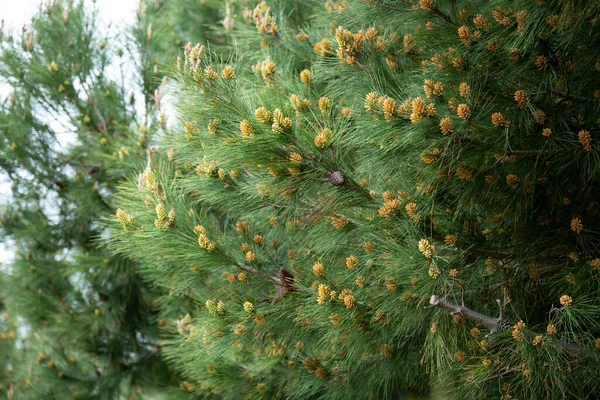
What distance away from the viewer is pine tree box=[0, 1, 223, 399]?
158 inches

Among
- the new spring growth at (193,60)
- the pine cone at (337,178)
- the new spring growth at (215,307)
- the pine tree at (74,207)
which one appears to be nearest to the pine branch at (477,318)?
the pine cone at (337,178)

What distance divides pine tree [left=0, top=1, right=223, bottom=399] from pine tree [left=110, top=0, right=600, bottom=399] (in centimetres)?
173

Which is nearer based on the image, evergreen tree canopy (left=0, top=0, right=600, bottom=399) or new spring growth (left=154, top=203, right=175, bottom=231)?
evergreen tree canopy (left=0, top=0, right=600, bottom=399)

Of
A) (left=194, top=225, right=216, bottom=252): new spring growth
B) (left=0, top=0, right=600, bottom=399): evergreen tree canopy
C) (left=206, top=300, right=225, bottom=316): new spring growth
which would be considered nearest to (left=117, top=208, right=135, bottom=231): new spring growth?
(left=0, top=0, right=600, bottom=399): evergreen tree canopy

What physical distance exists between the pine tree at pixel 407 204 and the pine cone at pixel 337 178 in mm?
16

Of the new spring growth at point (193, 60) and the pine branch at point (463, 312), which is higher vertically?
the new spring growth at point (193, 60)

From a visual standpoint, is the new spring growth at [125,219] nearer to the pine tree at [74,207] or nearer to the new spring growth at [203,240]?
the new spring growth at [203,240]

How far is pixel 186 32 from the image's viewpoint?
4816mm

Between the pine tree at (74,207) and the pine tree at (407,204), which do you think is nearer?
the pine tree at (407,204)

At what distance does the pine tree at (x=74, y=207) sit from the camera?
402 cm

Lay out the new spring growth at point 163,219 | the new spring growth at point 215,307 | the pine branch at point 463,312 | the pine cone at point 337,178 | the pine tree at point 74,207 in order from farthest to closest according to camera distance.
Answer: the pine tree at point 74,207
the new spring growth at point 215,307
the new spring growth at point 163,219
the pine cone at point 337,178
the pine branch at point 463,312

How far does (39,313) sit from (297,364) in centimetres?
219

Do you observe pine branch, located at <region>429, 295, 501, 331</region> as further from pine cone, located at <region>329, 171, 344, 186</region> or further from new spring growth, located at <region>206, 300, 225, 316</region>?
new spring growth, located at <region>206, 300, 225, 316</region>

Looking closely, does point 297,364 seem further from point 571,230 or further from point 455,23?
point 455,23
